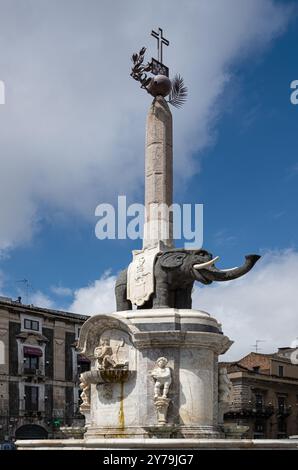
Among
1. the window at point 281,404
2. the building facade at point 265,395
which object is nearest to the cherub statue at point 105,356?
the building facade at point 265,395

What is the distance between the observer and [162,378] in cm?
1872

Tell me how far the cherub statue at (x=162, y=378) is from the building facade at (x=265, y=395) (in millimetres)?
48720

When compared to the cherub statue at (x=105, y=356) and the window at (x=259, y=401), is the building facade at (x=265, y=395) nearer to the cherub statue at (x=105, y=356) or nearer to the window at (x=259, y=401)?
the window at (x=259, y=401)

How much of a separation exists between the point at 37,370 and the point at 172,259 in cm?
4124

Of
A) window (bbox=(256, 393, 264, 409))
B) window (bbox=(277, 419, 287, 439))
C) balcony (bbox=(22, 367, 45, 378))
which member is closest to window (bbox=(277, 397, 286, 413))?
window (bbox=(277, 419, 287, 439))

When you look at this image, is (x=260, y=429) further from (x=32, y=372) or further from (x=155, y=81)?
(x=155, y=81)

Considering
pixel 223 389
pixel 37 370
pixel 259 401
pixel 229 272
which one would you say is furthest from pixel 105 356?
pixel 259 401

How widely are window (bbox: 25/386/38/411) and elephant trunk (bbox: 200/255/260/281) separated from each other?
41148 millimetres

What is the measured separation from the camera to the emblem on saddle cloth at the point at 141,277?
20641 mm

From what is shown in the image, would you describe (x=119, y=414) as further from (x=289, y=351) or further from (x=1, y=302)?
(x=289, y=351)

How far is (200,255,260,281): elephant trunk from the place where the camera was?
65.5 feet

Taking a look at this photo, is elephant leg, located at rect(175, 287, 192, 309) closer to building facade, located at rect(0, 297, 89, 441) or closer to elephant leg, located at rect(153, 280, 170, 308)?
elephant leg, located at rect(153, 280, 170, 308)
